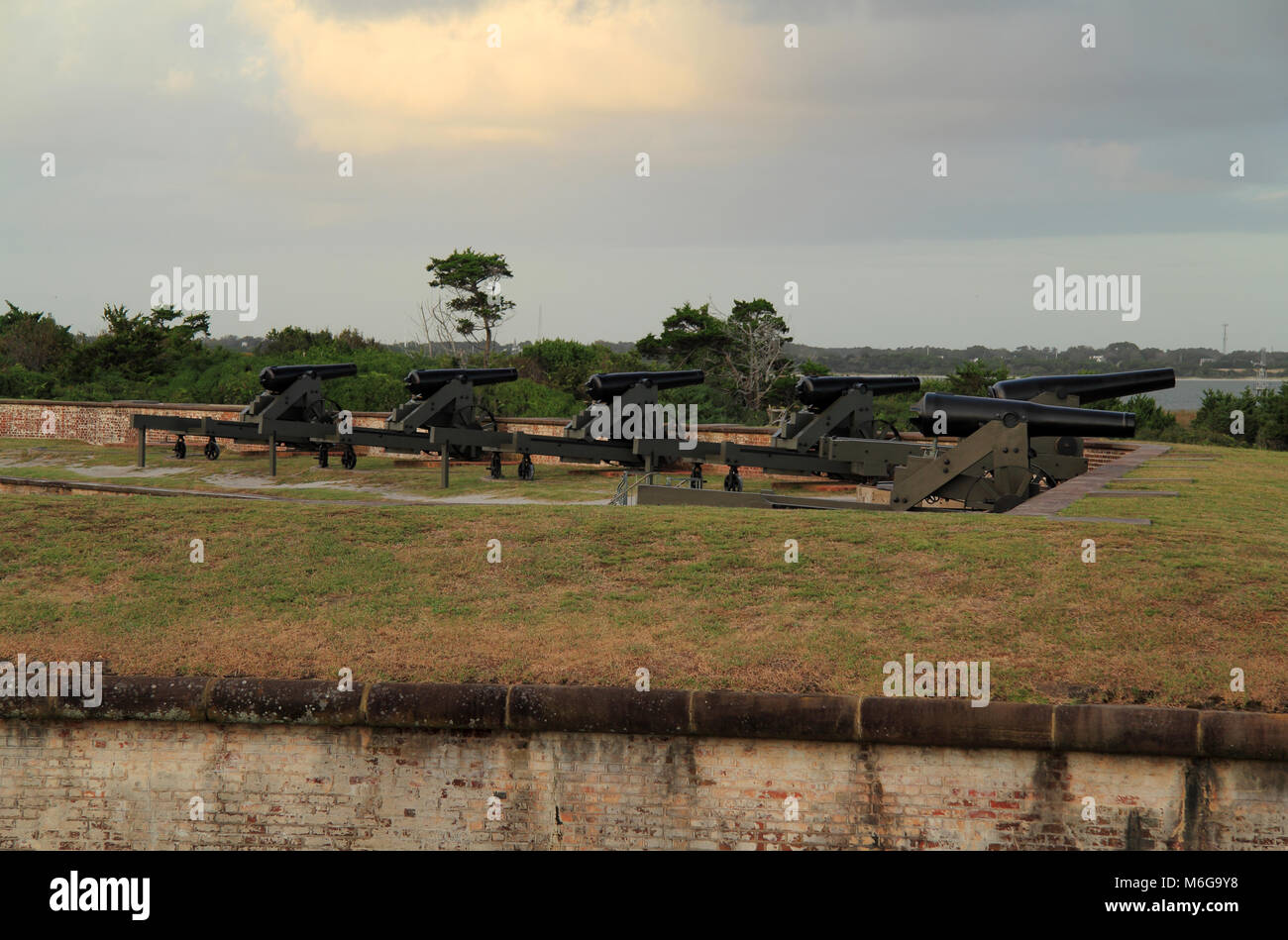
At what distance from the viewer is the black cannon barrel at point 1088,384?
13.4m

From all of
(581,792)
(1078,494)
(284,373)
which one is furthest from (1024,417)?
(284,373)

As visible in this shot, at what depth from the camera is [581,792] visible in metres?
6.56

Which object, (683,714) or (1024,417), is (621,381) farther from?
(683,714)

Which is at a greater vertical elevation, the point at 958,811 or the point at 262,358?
the point at 262,358

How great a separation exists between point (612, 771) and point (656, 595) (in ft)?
6.27

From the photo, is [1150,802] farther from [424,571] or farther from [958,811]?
[424,571]

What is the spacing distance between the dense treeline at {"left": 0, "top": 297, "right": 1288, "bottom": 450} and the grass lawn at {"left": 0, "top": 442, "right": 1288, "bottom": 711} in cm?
2294

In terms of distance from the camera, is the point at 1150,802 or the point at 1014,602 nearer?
the point at 1150,802

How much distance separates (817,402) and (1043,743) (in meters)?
12.7

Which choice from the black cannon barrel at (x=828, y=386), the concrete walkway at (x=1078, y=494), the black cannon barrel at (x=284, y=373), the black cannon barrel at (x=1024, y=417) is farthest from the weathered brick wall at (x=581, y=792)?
the black cannon barrel at (x=284, y=373)

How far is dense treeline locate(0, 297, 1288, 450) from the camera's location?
36188 mm

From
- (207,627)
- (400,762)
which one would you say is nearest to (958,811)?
(400,762)
